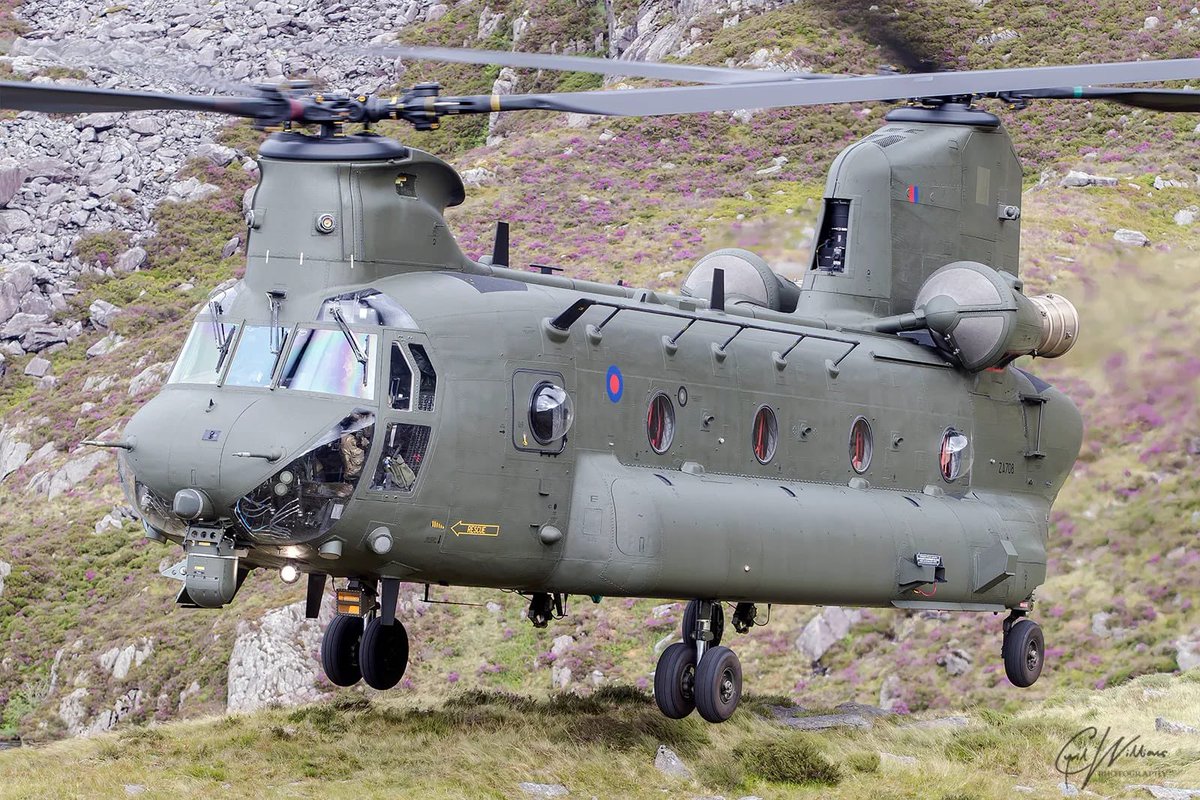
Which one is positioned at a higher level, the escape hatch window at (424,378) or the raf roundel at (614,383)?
the escape hatch window at (424,378)

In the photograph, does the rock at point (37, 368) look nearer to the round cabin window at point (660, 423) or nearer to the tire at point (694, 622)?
the tire at point (694, 622)

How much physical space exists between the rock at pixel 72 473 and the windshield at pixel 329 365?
24.3 metres

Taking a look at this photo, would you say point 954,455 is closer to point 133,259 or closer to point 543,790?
point 543,790

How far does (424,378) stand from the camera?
561 inches

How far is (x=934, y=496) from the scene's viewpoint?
19.6 meters

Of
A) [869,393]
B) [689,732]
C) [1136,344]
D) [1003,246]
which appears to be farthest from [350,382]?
[1136,344]

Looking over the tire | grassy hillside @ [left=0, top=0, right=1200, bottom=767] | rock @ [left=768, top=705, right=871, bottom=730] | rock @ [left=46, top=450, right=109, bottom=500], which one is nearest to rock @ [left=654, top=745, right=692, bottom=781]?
grassy hillside @ [left=0, top=0, right=1200, bottom=767]

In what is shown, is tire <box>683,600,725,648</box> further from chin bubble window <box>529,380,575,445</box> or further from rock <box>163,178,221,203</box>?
rock <box>163,178,221,203</box>

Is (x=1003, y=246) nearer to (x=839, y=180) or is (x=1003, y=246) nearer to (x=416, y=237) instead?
(x=839, y=180)

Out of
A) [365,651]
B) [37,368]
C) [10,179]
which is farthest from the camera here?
[10,179]

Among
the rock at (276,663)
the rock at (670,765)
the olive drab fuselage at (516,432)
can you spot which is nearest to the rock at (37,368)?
the rock at (276,663)

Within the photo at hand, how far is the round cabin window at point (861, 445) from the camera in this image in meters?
18.7

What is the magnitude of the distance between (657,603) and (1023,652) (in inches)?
428

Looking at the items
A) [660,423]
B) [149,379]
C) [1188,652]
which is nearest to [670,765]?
[660,423]
